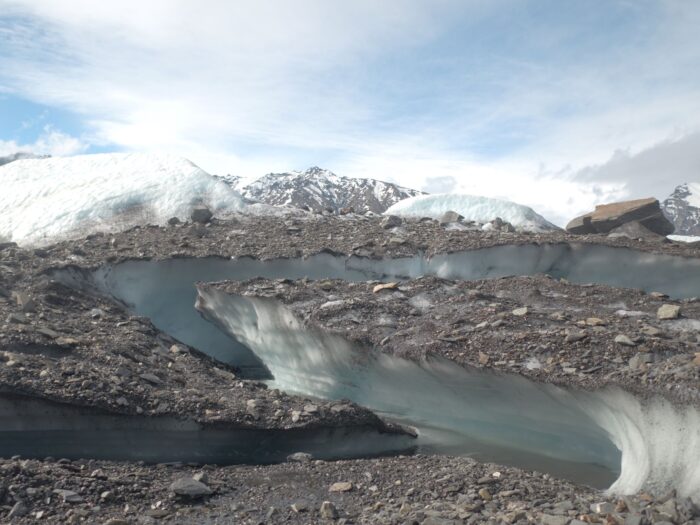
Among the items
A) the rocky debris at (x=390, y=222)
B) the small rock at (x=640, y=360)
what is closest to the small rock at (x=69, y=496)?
the small rock at (x=640, y=360)

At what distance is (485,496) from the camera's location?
5.99 meters

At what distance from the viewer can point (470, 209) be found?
20.8m

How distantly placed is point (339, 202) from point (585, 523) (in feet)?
529

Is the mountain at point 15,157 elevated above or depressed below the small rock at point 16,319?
above

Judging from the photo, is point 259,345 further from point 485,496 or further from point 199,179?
point 199,179

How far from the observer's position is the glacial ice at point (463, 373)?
6.41m

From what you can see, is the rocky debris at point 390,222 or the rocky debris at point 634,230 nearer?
the rocky debris at point 390,222

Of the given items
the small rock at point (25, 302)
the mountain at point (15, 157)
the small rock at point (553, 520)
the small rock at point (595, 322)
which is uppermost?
the mountain at point (15, 157)

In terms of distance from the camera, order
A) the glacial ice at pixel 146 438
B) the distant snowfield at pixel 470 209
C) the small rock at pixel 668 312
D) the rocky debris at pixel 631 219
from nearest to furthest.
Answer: the glacial ice at pixel 146 438
the small rock at pixel 668 312
the rocky debris at pixel 631 219
the distant snowfield at pixel 470 209

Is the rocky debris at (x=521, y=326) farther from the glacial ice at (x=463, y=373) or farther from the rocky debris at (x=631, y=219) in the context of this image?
the rocky debris at (x=631, y=219)

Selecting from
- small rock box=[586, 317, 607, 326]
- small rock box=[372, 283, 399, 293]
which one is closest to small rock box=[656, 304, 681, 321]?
small rock box=[586, 317, 607, 326]

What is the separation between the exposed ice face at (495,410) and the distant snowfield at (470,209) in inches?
394

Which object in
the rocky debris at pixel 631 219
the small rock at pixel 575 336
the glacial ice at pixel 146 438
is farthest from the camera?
the rocky debris at pixel 631 219

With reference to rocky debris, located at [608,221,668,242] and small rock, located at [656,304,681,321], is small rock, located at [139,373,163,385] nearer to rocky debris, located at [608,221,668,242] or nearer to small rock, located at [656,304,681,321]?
small rock, located at [656,304,681,321]
